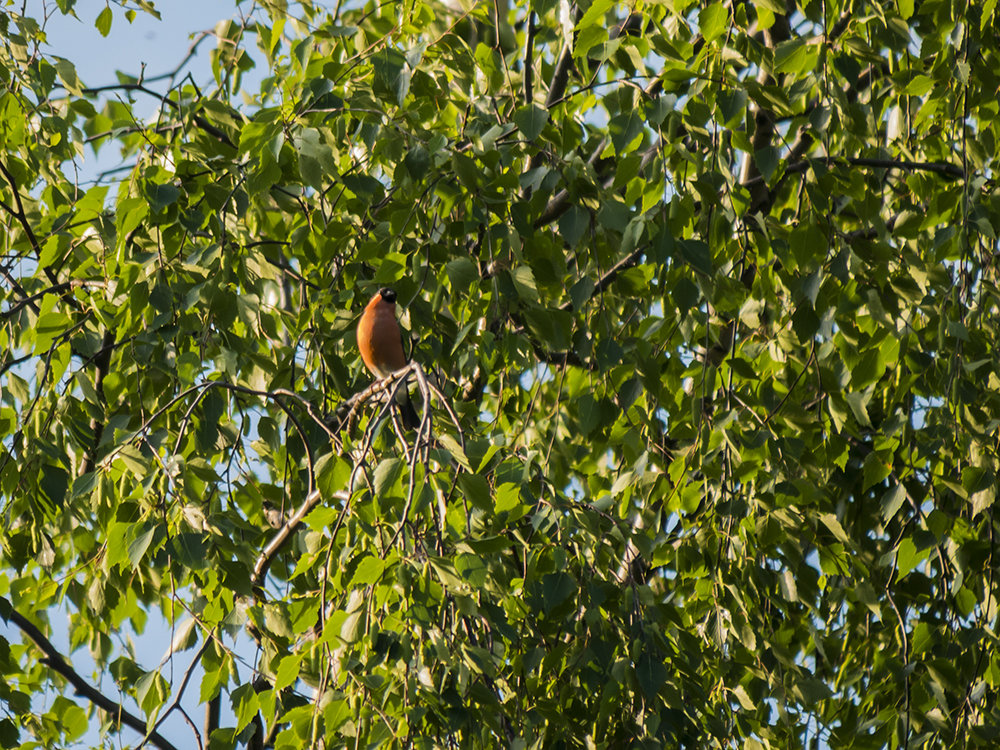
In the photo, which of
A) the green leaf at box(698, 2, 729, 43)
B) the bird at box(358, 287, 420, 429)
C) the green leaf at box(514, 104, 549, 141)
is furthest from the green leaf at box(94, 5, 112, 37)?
the green leaf at box(698, 2, 729, 43)

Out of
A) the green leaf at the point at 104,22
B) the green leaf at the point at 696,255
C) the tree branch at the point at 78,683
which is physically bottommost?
Result: the tree branch at the point at 78,683

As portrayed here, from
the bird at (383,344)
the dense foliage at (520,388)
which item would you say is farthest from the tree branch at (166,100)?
the bird at (383,344)

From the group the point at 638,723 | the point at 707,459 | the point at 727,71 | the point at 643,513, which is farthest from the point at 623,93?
the point at 638,723

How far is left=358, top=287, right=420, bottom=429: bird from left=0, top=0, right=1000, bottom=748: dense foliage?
2.16 feet

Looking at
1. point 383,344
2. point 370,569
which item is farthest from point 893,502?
point 383,344

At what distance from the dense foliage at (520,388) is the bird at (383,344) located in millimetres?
657

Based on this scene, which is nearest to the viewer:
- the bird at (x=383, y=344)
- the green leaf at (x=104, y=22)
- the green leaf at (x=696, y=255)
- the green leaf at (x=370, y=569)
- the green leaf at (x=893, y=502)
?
the green leaf at (x=370, y=569)

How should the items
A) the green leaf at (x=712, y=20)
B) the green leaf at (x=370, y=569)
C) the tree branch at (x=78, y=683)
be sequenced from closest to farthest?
the green leaf at (x=370, y=569) < the green leaf at (x=712, y=20) < the tree branch at (x=78, y=683)

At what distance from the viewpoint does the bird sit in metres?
3.63

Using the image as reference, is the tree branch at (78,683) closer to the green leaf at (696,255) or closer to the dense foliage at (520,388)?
the dense foliage at (520,388)

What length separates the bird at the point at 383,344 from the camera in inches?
143

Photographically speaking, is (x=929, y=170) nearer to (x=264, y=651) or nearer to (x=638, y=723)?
(x=638, y=723)

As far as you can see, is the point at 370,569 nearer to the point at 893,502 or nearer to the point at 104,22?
the point at 893,502

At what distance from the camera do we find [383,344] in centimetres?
371
